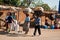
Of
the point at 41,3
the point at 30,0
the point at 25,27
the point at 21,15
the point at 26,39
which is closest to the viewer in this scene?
the point at 26,39

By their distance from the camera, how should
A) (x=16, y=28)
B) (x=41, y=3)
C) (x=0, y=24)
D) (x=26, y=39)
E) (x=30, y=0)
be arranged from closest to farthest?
(x=26, y=39), (x=16, y=28), (x=0, y=24), (x=30, y=0), (x=41, y=3)

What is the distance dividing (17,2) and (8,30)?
30.1 metres

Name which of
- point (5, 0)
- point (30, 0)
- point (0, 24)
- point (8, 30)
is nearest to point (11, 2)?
point (5, 0)

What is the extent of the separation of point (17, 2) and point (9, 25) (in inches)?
1198

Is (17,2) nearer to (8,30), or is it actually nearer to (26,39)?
(8,30)

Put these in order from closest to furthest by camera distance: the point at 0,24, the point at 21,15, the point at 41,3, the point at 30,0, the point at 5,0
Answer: the point at 0,24 < the point at 21,15 < the point at 5,0 < the point at 30,0 < the point at 41,3

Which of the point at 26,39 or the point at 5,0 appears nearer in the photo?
the point at 26,39

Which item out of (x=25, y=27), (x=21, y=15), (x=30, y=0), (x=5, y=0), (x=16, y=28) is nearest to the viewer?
(x=25, y=27)

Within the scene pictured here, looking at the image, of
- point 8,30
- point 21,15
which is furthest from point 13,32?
point 21,15

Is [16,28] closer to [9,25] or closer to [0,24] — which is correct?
[9,25]

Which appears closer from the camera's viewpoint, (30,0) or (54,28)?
(54,28)

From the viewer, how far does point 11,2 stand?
1865 inches

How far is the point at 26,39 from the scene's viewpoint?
15.4m

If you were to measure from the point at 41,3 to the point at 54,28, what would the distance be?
153ft
